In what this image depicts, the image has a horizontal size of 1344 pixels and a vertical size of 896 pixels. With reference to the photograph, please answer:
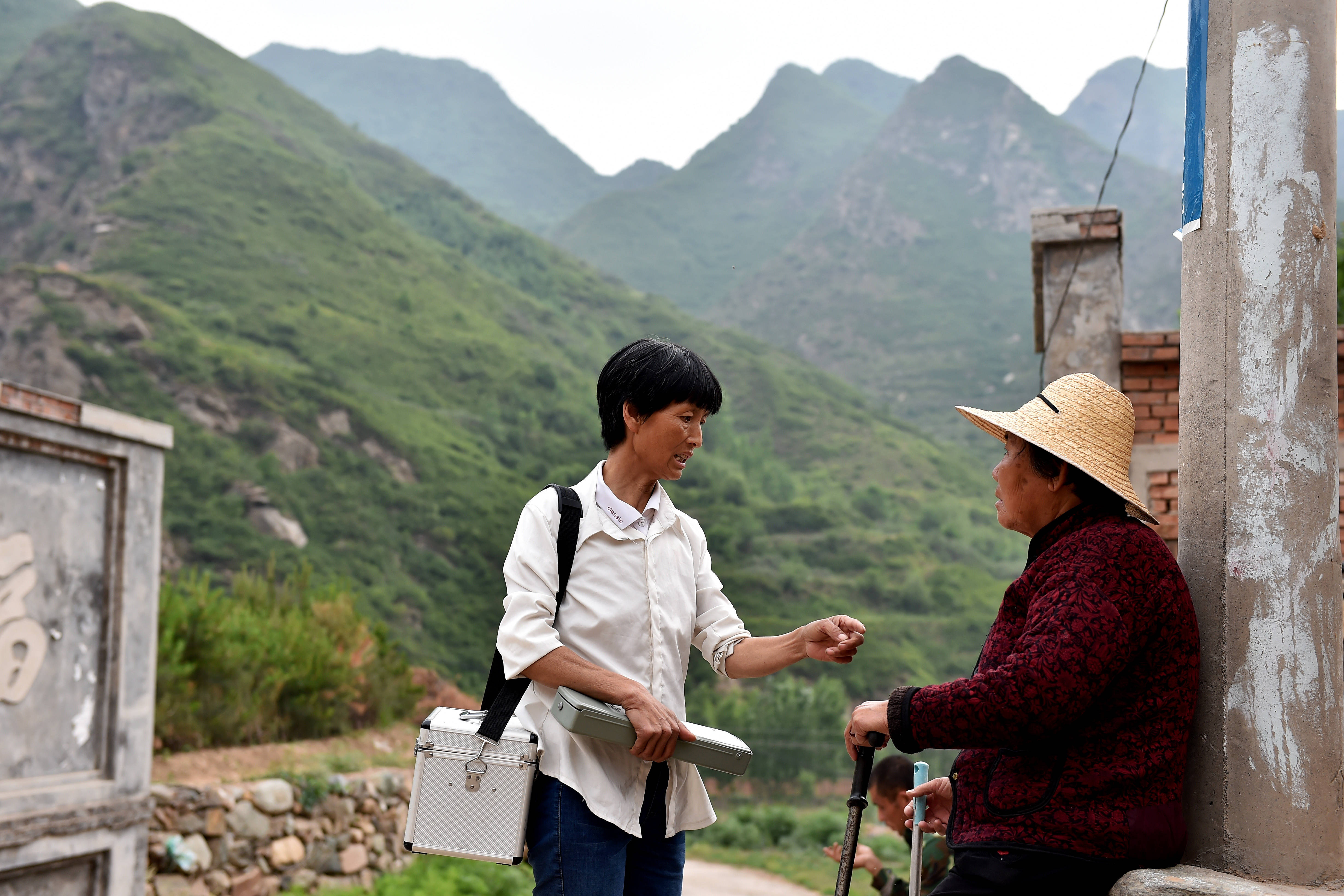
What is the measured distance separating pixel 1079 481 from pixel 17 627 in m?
4.46

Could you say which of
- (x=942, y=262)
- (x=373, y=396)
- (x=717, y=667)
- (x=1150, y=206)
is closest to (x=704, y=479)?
(x=373, y=396)

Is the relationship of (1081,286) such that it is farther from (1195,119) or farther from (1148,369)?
(1195,119)

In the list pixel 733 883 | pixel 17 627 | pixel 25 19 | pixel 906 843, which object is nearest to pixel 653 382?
pixel 906 843

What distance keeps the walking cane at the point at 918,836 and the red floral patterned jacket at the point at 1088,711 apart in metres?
0.31

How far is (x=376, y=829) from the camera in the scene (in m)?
8.61

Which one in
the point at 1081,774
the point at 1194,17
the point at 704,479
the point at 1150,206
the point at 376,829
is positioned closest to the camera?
the point at 1081,774

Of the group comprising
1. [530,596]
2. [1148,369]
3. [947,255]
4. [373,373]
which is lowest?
[530,596]

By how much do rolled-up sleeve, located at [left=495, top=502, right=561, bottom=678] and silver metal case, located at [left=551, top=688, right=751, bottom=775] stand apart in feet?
0.31

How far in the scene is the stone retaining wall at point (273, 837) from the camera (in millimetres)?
6566

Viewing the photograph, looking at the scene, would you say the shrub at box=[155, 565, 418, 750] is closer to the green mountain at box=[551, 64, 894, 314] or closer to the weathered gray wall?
the weathered gray wall

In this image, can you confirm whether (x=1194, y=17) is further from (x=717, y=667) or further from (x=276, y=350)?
(x=276, y=350)

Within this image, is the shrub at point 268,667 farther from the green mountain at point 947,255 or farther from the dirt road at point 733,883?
the green mountain at point 947,255

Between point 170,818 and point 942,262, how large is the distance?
73.7 m

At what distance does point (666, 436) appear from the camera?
216 centimetres
